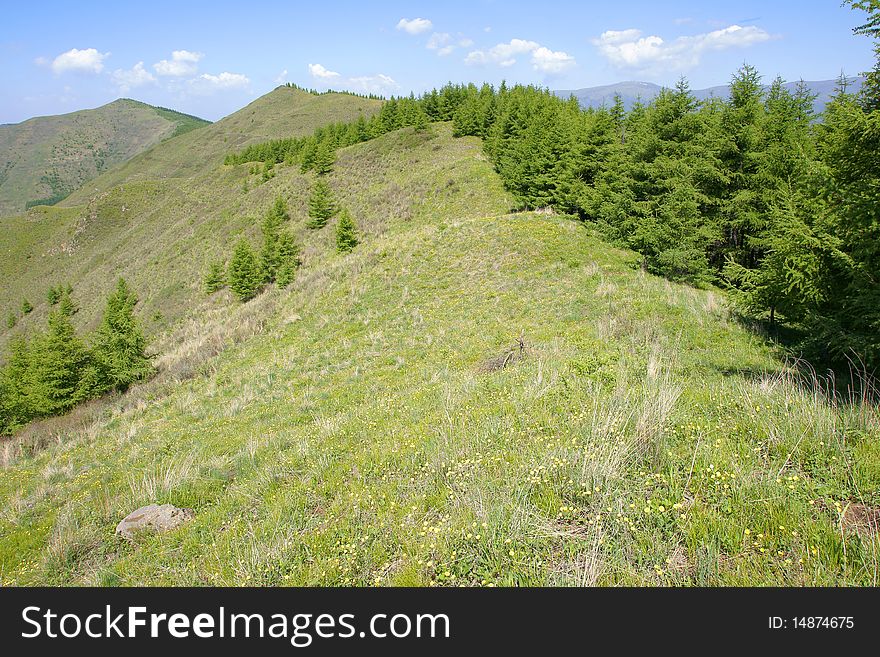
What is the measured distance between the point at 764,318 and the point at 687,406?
34.7ft

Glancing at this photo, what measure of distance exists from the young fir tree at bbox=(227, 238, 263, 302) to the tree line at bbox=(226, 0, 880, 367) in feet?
77.9

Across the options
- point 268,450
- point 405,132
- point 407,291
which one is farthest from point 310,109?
point 268,450

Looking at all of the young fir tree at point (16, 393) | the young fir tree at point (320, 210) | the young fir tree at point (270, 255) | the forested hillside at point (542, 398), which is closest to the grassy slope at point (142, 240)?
the young fir tree at point (270, 255)

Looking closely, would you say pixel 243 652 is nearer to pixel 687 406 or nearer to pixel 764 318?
pixel 687 406

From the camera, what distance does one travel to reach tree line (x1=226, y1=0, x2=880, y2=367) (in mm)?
7801

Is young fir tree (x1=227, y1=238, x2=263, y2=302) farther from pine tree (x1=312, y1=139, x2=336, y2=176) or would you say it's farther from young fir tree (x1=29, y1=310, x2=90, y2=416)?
pine tree (x1=312, y1=139, x2=336, y2=176)

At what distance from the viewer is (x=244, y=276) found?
37500 mm

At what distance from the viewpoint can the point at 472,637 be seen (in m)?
2.66

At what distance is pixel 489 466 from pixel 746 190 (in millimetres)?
19917

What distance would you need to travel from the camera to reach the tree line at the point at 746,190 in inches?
307

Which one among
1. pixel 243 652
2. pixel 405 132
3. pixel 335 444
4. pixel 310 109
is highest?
pixel 310 109

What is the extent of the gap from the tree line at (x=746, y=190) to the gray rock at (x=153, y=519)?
10.6 meters

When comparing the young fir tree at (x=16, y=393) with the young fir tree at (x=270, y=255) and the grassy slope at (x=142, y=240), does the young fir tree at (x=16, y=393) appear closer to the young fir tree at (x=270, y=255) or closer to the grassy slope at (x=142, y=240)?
the grassy slope at (x=142, y=240)

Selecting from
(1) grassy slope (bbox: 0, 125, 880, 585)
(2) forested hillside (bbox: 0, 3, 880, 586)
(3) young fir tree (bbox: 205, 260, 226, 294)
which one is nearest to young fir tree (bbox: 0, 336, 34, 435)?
(2) forested hillside (bbox: 0, 3, 880, 586)
